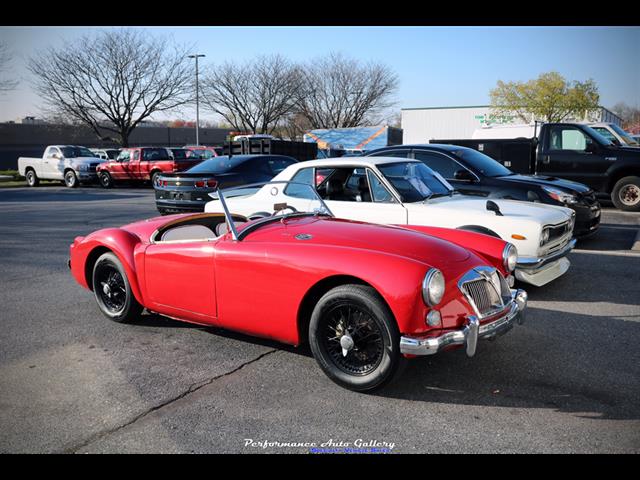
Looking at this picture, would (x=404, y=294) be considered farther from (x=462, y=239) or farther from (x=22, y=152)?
(x=22, y=152)

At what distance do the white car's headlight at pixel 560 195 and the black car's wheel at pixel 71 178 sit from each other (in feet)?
68.2

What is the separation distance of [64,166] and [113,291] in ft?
68.6

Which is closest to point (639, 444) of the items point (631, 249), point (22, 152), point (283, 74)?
point (631, 249)

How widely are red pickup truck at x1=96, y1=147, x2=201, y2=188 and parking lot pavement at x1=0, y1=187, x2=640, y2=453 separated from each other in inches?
666

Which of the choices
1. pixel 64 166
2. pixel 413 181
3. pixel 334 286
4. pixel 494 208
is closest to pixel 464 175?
pixel 413 181

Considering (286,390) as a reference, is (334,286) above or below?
above

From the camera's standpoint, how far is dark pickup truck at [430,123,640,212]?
37.6ft

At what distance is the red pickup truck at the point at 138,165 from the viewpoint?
21719 mm

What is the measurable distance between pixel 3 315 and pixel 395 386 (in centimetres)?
393

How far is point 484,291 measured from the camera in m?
3.64

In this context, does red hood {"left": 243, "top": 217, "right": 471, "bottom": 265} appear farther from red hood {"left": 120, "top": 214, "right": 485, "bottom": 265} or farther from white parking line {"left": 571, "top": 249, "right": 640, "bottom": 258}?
white parking line {"left": 571, "top": 249, "right": 640, "bottom": 258}

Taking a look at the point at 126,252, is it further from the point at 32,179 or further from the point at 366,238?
the point at 32,179

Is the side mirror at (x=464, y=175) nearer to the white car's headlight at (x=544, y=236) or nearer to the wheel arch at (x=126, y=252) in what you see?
the white car's headlight at (x=544, y=236)

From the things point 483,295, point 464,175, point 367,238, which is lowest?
point 483,295
